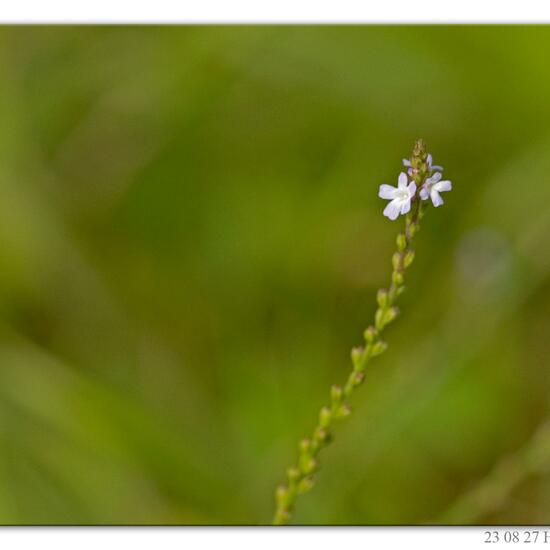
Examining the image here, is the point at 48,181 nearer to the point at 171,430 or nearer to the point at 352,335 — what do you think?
the point at 171,430

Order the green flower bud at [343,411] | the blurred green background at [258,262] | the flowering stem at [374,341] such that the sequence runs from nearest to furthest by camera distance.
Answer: the flowering stem at [374,341], the green flower bud at [343,411], the blurred green background at [258,262]

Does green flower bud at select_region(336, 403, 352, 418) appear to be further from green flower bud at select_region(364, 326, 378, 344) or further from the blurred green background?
the blurred green background

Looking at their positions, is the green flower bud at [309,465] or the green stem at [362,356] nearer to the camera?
the green stem at [362,356]

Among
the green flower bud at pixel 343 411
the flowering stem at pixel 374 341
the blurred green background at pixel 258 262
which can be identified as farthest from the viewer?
the blurred green background at pixel 258 262

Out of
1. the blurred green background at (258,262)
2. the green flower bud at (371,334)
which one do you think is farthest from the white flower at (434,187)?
the blurred green background at (258,262)

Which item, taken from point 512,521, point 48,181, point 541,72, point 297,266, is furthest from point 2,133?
point 512,521

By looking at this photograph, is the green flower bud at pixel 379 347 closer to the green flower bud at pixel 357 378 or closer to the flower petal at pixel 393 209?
the green flower bud at pixel 357 378

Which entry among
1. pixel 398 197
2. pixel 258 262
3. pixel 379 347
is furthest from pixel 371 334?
pixel 258 262

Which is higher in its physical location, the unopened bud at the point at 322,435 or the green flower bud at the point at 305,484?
the unopened bud at the point at 322,435
